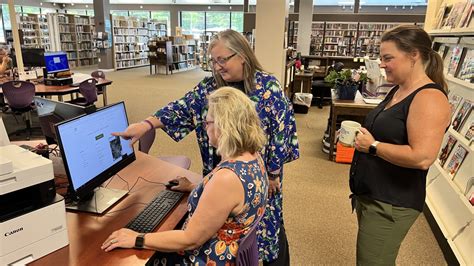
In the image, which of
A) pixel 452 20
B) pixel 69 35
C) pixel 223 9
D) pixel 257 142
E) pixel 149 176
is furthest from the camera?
pixel 223 9

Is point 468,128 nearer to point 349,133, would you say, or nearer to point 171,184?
point 349,133

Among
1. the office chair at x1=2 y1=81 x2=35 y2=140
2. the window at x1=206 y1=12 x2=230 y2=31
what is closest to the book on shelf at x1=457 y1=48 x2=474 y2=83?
the office chair at x1=2 y1=81 x2=35 y2=140

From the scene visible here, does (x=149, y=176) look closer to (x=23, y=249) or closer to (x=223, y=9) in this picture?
(x=23, y=249)

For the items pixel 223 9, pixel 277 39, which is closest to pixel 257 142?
pixel 277 39

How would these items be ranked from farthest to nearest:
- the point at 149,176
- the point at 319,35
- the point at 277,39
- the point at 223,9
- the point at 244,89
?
1. the point at 223,9
2. the point at 319,35
3. the point at 277,39
4. the point at 149,176
5. the point at 244,89

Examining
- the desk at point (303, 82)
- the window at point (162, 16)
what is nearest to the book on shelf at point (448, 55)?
the desk at point (303, 82)

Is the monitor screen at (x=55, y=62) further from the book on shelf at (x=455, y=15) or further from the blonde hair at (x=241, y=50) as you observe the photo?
the book on shelf at (x=455, y=15)

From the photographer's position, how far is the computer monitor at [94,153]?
138 centimetres

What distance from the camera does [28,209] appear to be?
113 cm

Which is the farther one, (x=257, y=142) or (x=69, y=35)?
(x=69, y=35)

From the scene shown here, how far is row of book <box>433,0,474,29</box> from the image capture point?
9.05 feet

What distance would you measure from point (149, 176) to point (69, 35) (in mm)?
14759

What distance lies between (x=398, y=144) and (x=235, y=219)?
773mm

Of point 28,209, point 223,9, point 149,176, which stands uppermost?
point 223,9
